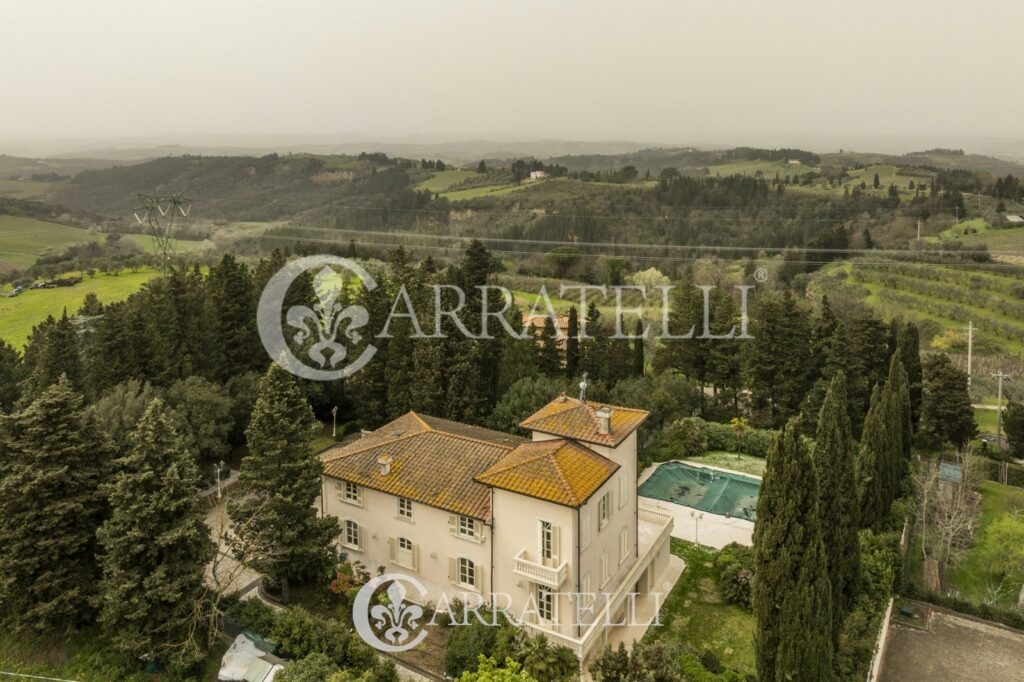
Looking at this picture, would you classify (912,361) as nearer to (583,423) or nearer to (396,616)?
(583,423)

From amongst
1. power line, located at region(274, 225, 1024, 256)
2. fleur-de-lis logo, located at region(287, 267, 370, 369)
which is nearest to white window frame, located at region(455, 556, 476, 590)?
fleur-de-lis logo, located at region(287, 267, 370, 369)

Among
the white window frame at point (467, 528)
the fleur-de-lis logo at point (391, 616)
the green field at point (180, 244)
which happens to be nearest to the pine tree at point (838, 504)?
the white window frame at point (467, 528)

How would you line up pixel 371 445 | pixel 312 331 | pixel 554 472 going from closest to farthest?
1. pixel 554 472
2. pixel 371 445
3. pixel 312 331

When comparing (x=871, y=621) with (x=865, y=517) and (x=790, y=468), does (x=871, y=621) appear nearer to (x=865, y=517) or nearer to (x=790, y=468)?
(x=865, y=517)

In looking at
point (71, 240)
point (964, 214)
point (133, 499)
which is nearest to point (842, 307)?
point (964, 214)

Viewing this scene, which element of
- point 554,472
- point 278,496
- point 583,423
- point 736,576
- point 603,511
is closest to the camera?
point 554,472

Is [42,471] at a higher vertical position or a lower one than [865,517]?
higher

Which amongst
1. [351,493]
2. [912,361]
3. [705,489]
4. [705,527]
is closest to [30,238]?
[351,493]
